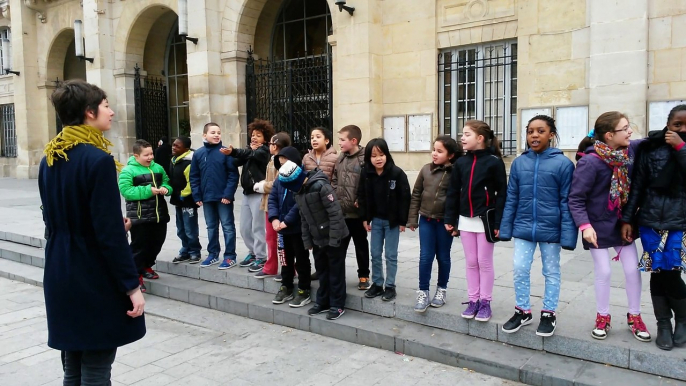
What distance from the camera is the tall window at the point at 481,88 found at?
1056cm

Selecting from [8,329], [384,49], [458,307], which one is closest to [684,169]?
[458,307]

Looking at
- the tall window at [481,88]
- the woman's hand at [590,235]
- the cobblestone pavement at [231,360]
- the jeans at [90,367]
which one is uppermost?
the tall window at [481,88]

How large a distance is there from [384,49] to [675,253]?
335 inches

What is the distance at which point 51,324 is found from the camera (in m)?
3.04

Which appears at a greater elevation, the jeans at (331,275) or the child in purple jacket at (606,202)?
the child in purple jacket at (606,202)

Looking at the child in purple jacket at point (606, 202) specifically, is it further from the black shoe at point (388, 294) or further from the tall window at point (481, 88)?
the tall window at point (481, 88)

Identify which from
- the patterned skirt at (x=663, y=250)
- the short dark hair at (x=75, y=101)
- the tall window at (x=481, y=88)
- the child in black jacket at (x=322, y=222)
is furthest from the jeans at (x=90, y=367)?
the tall window at (x=481, y=88)

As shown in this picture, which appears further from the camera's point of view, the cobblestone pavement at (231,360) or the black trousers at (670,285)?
the cobblestone pavement at (231,360)

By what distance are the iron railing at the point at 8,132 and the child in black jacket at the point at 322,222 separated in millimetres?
21476

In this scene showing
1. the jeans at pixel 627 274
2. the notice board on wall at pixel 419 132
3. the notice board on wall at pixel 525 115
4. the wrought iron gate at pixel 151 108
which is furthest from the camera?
the wrought iron gate at pixel 151 108

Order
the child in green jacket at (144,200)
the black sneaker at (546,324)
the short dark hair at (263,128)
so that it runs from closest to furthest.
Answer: the black sneaker at (546,324) → the child in green jacket at (144,200) → the short dark hair at (263,128)

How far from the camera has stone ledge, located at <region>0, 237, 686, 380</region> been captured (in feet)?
13.6

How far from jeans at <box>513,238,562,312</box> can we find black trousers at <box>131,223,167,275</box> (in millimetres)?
4476

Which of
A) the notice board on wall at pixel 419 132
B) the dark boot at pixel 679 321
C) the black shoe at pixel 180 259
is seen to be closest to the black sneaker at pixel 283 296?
the black shoe at pixel 180 259
